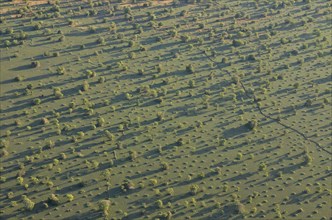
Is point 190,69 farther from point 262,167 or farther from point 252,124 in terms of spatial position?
point 262,167

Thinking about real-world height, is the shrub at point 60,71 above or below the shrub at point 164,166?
above

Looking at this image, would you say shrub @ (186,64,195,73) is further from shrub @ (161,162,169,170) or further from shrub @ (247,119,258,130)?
shrub @ (161,162,169,170)

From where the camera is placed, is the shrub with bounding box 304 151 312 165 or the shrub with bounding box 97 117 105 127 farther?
the shrub with bounding box 97 117 105 127

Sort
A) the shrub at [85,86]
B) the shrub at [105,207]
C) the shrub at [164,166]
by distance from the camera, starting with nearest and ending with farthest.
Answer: the shrub at [105,207] → the shrub at [164,166] → the shrub at [85,86]

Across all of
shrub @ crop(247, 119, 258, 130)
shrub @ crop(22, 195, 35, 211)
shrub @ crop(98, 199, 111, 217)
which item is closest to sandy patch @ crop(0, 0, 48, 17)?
shrub @ crop(22, 195, 35, 211)

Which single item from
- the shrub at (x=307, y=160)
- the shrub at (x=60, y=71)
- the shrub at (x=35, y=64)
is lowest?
the shrub at (x=307, y=160)

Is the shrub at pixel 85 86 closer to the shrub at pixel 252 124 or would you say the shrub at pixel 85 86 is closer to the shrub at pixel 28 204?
the shrub at pixel 28 204

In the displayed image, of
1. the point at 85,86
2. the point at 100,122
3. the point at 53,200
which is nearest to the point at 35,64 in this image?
the point at 85,86

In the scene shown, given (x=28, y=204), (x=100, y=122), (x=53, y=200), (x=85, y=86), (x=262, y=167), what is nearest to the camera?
(x=28, y=204)

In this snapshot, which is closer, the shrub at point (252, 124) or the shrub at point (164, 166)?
the shrub at point (164, 166)

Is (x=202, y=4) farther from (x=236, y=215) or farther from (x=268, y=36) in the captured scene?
(x=236, y=215)

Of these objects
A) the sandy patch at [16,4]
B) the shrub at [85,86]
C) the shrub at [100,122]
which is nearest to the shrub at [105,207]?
the shrub at [100,122]

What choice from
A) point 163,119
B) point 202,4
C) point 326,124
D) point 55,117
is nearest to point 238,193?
point 163,119

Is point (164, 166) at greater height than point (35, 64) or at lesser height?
lesser
